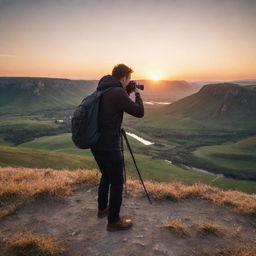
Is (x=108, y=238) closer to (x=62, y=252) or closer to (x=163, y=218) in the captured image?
(x=62, y=252)

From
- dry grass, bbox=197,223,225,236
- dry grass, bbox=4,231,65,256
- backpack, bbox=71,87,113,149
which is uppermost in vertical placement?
backpack, bbox=71,87,113,149

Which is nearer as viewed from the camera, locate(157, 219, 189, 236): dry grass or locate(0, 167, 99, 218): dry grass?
locate(157, 219, 189, 236): dry grass

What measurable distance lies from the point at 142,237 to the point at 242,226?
307 centimetres

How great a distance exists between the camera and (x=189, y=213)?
832 cm

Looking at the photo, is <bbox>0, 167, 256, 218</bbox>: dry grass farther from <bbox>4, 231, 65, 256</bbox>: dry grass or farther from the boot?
the boot

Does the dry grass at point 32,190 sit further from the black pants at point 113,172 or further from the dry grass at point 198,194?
the black pants at point 113,172

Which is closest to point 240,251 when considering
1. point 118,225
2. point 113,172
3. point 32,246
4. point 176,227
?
point 176,227

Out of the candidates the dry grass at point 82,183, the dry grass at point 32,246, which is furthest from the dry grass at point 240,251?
the dry grass at point 32,246

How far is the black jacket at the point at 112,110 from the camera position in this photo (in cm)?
618

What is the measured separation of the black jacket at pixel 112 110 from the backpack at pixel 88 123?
0.12 m

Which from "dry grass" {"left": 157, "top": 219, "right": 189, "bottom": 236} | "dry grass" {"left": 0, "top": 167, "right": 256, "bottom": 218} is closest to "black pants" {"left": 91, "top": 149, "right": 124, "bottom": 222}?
"dry grass" {"left": 157, "top": 219, "right": 189, "bottom": 236}

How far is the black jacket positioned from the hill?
2.27 metres

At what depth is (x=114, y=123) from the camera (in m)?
6.36

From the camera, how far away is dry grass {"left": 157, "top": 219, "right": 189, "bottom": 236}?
6785 millimetres
